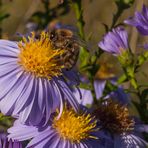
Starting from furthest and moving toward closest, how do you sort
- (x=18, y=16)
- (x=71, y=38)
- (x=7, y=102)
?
(x=18, y=16)
(x=71, y=38)
(x=7, y=102)

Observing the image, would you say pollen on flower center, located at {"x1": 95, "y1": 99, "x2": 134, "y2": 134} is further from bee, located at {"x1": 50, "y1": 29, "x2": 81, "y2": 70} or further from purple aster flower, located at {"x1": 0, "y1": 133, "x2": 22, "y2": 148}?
purple aster flower, located at {"x1": 0, "y1": 133, "x2": 22, "y2": 148}

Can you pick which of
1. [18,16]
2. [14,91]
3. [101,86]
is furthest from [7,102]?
[18,16]

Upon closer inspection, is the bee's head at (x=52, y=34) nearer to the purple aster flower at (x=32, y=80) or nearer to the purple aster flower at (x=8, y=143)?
the purple aster flower at (x=32, y=80)

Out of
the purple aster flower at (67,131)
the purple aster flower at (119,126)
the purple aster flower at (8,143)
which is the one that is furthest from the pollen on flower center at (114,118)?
the purple aster flower at (8,143)

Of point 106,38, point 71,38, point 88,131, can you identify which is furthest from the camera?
point 106,38

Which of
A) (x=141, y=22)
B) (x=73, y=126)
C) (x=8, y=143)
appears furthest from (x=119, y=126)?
(x=8, y=143)

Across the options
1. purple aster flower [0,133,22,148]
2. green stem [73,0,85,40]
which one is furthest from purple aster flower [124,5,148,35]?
purple aster flower [0,133,22,148]

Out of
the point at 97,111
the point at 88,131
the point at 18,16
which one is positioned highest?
the point at 18,16

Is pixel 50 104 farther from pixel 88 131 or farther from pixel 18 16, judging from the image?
pixel 18 16
